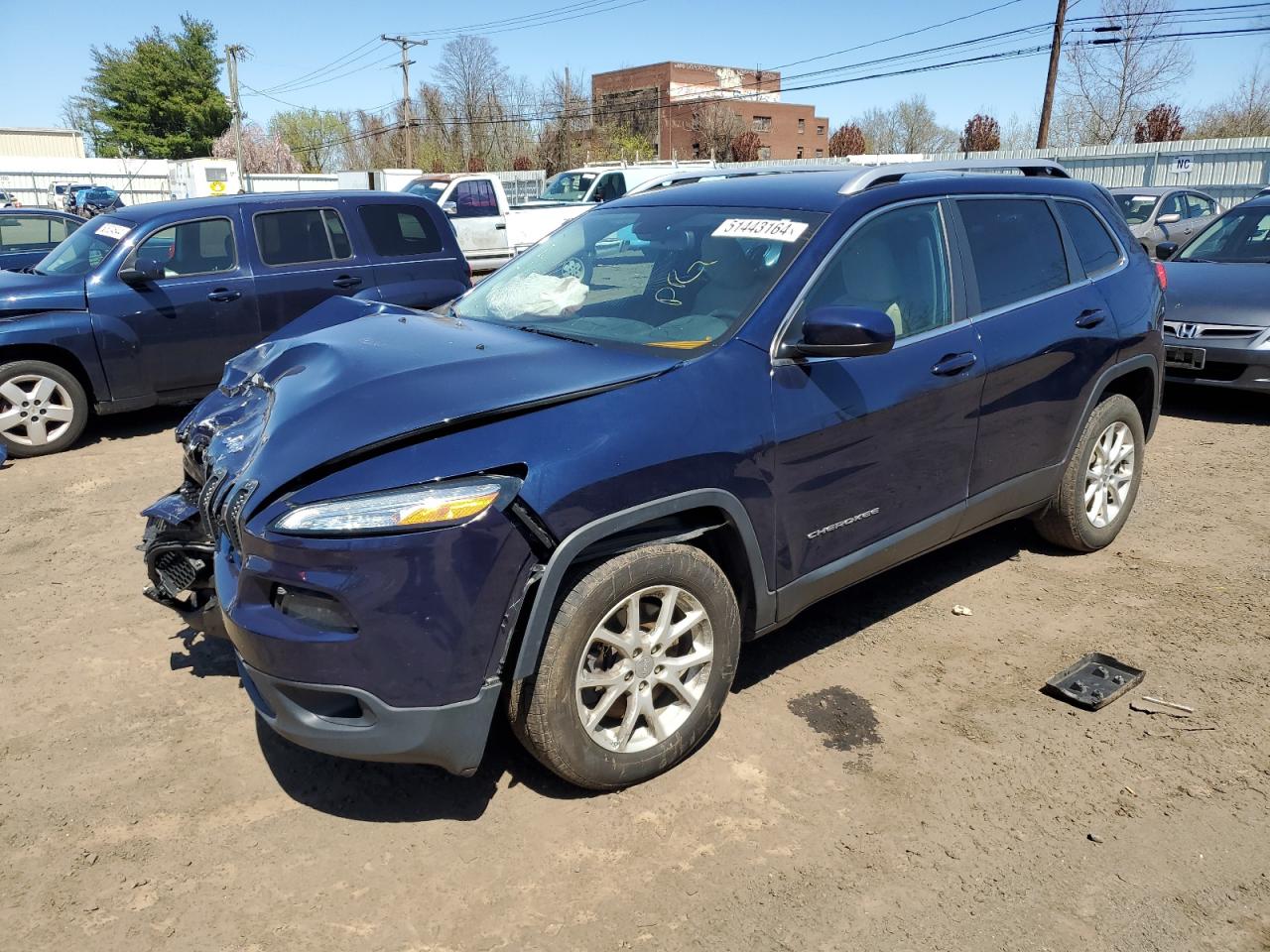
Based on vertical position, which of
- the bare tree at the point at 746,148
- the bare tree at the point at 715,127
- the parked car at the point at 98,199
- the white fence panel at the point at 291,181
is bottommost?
the parked car at the point at 98,199

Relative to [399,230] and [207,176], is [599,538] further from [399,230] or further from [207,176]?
[207,176]

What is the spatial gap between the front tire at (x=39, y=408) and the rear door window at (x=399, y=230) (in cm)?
270

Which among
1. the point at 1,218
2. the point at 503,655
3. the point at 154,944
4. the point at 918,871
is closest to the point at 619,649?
the point at 503,655

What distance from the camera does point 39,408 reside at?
7145 millimetres

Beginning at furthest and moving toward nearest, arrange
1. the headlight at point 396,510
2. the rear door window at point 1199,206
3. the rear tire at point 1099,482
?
the rear door window at point 1199,206 < the rear tire at point 1099,482 < the headlight at point 396,510

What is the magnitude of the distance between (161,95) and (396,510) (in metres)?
67.0

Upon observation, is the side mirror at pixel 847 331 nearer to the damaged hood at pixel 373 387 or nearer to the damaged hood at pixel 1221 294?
the damaged hood at pixel 373 387

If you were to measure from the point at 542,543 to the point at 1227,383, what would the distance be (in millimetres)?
7041

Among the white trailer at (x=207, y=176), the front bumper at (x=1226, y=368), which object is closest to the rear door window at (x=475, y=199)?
the front bumper at (x=1226, y=368)

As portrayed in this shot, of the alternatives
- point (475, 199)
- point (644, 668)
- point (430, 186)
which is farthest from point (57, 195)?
point (644, 668)

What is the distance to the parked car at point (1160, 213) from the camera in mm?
15023

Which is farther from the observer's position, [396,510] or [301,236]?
[301,236]

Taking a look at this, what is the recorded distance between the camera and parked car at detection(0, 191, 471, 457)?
23.3ft

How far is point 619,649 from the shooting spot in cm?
292
